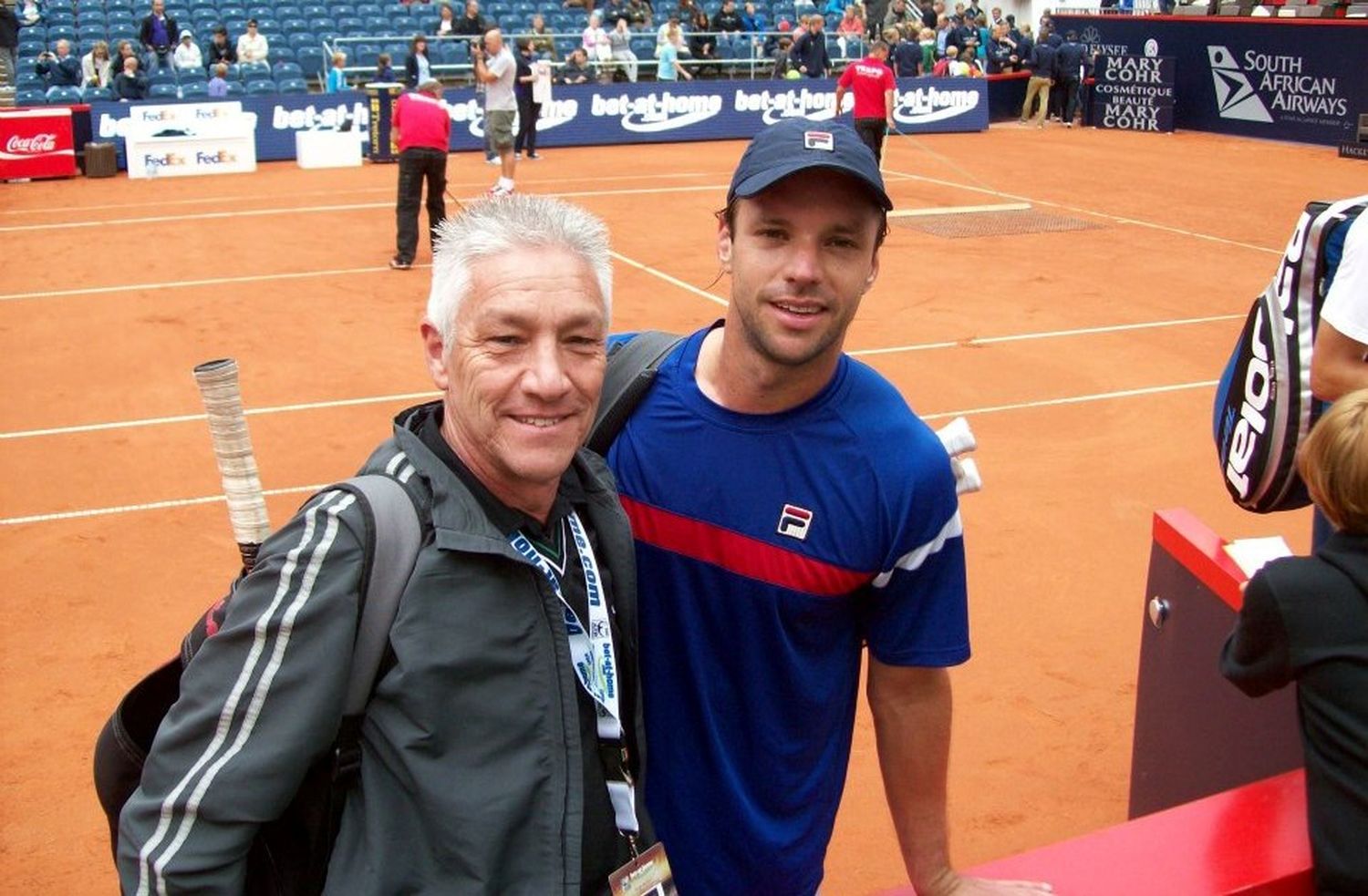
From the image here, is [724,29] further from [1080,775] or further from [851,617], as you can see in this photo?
[851,617]

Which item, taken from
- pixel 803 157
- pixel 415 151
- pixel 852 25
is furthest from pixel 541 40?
pixel 803 157

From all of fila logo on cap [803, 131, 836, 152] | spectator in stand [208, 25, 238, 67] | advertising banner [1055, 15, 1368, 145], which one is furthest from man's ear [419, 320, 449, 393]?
advertising banner [1055, 15, 1368, 145]

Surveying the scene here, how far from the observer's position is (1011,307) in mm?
13109

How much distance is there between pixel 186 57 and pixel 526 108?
643cm

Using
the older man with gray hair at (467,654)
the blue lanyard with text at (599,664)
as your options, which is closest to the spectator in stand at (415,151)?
the older man with gray hair at (467,654)

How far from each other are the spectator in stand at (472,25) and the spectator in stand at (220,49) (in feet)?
15.4

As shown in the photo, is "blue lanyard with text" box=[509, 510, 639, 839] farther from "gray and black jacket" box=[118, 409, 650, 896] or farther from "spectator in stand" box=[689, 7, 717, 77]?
"spectator in stand" box=[689, 7, 717, 77]

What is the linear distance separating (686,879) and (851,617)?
2.10 feet

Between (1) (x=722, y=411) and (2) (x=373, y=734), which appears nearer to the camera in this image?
(2) (x=373, y=734)

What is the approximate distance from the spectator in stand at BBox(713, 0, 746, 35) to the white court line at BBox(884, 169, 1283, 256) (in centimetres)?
967

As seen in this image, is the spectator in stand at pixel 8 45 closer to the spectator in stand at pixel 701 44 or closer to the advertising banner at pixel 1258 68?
the spectator in stand at pixel 701 44

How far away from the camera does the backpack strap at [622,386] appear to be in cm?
270

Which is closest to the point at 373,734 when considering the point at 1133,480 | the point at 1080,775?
the point at 1080,775

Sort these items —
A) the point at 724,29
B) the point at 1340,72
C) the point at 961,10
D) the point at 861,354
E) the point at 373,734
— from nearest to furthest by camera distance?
the point at 373,734 → the point at 861,354 → the point at 1340,72 → the point at 724,29 → the point at 961,10
